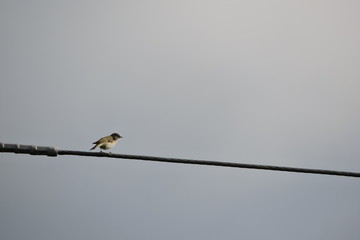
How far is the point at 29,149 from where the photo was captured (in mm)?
11188

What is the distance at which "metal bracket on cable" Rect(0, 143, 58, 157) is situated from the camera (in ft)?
35.9

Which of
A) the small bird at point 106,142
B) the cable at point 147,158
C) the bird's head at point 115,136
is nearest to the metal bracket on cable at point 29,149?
the cable at point 147,158

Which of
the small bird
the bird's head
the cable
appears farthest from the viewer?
the bird's head

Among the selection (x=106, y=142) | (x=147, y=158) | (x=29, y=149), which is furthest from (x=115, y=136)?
(x=147, y=158)

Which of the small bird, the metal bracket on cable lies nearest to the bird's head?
the small bird

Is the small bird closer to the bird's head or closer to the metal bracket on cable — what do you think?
the bird's head

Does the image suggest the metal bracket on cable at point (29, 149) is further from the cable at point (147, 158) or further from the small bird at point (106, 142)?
the small bird at point (106, 142)

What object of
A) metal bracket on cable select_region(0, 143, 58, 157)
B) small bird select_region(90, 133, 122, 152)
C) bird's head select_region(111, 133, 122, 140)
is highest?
bird's head select_region(111, 133, 122, 140)

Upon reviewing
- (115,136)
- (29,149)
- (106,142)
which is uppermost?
(115,136)

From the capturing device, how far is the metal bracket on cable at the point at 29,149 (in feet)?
35.9

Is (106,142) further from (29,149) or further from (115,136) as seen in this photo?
(29,149)

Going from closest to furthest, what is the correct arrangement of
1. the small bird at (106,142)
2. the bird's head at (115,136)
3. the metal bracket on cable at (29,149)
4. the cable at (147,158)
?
the cable at (147,158) → the metal bracket on cable at (29,149) → the small bird at (106,142) → the bird's head at (115,136)

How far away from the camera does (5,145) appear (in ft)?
35.9

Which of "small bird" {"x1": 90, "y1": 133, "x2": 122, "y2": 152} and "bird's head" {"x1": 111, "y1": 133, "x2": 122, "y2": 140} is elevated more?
"bird's head" {"x1": 111, "y1": 133, "x2": 122, "y2": 140}
